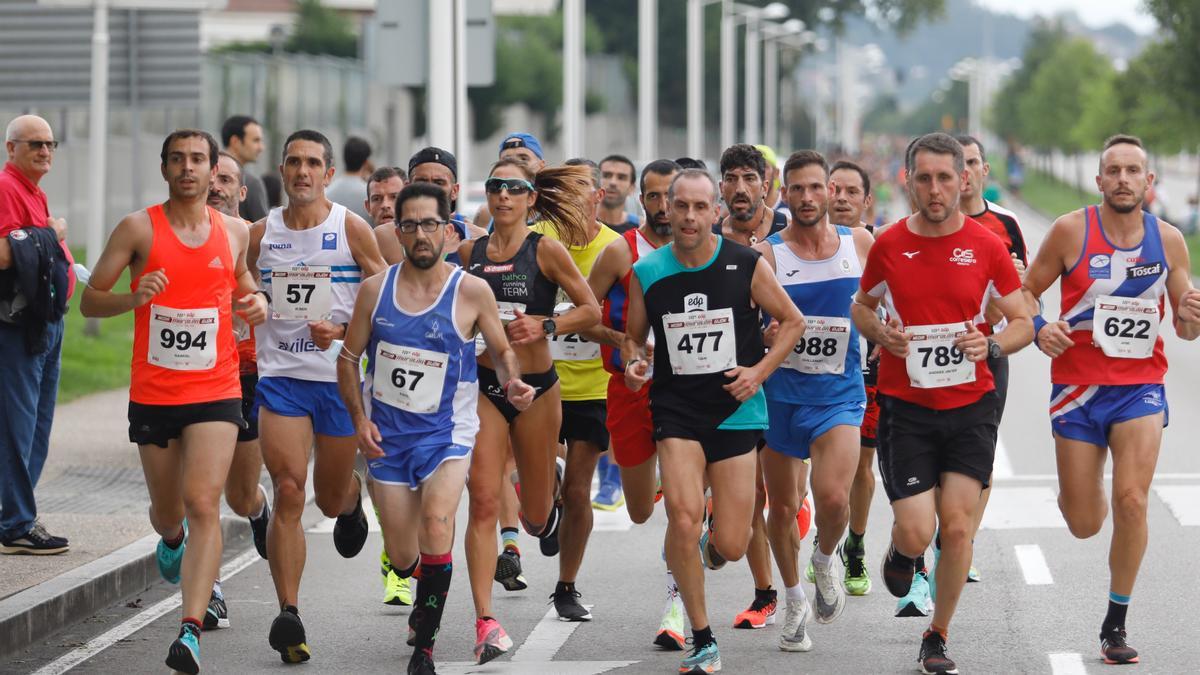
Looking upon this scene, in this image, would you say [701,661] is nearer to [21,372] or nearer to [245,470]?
[245,470]

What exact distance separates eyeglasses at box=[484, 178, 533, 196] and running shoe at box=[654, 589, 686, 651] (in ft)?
6.03

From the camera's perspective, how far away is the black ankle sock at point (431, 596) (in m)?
7.64

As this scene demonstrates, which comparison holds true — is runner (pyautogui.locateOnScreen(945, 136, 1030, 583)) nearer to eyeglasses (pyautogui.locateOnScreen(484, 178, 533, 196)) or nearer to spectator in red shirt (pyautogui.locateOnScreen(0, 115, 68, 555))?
eyeglasses (pyautogui.locateOnScreen(484, 178, 533, 196))

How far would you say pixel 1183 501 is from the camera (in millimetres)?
12289

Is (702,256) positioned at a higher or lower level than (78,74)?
lower

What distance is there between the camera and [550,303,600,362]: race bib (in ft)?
30.5

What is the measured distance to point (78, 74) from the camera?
2172cm

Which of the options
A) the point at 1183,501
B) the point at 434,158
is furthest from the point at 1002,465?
the point at 434,158

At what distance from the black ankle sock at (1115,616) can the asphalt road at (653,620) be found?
5.8 inches

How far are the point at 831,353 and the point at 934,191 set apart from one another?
1.02 metres

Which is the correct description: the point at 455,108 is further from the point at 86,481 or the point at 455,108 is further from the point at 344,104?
the point at 344,104

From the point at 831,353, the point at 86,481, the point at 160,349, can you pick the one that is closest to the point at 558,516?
the point at 831,353

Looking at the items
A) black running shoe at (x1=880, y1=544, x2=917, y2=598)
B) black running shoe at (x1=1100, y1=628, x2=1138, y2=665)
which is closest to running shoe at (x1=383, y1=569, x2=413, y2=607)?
black running shoe at (x1=880, y1=544, x2=917, y2=598)

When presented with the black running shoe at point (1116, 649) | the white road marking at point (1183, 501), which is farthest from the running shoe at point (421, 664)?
the white road marking at point (1183, 501)
